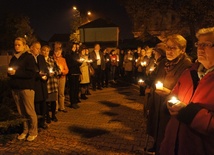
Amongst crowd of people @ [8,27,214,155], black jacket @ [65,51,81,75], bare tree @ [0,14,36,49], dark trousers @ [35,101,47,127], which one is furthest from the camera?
bare tree @ [0,14,36,49]

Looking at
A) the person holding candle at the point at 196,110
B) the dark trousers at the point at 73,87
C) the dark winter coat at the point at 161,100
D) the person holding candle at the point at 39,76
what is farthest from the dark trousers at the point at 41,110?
the person holding candle at the point at 196,110

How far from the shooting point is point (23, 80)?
17.6 ft

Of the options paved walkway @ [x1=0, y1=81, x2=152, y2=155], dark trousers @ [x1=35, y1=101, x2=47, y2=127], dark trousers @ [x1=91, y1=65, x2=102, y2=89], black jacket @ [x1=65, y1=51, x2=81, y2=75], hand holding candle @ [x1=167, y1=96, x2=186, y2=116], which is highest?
black jacket @ [x1=65, y1=51, x2=81, y2=75]

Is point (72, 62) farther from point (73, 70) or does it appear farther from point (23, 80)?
point (23, 80)

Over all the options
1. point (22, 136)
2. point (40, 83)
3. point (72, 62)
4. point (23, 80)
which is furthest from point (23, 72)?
point (72, 62)

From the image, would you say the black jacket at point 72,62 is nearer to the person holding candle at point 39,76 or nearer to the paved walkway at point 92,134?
the paved walkway at point 92,134

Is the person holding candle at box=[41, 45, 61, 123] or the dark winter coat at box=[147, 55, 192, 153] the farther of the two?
the person holding candle at box=[41, 45, 61, 123]

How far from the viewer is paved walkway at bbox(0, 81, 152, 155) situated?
509 centimetres

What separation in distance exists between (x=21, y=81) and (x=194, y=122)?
13.2 ft

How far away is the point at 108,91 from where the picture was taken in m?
12.0

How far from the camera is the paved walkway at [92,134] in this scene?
16.7 ft

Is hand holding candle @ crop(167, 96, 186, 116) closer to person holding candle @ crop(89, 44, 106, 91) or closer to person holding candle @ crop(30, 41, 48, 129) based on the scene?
person holding candle @ crop(30, 41, 48, 129)

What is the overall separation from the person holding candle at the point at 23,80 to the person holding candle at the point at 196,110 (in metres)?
3.58

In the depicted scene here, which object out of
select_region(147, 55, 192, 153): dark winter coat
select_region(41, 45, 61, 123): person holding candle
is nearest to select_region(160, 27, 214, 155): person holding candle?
select_region(147, 55, 192, 153): dark winter coat
